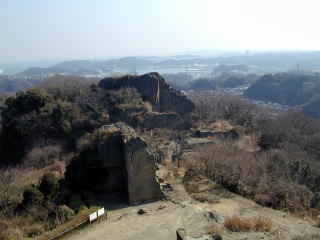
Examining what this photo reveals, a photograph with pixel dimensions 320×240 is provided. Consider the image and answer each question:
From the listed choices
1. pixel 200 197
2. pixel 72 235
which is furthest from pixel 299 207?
pixel 72 235

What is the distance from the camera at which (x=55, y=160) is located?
23812mm

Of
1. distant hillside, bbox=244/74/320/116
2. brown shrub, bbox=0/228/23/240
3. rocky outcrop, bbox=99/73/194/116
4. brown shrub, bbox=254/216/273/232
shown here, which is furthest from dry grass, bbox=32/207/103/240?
distant hillside, bbox=244/74/320/116

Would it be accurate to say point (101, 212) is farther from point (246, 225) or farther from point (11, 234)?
point (246, 225)

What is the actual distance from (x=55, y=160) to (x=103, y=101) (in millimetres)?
13170

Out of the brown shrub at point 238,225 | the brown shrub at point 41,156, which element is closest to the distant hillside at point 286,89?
the brown shrub at point 41,156

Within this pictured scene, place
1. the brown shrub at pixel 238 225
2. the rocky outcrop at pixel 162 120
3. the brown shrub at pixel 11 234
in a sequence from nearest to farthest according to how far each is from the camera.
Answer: the brown shrub at pixel 11 234
the brown shrub at pixel 238 225
the rocky outcrop at pixel 162 120

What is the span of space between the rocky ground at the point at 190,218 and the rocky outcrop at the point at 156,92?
21.1 meters

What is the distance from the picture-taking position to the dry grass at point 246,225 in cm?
1281

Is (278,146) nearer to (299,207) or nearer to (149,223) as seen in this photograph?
(299,207)

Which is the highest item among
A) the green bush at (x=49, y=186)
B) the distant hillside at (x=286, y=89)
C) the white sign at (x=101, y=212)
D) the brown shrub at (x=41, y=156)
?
the green bush at (x=49, y=186)

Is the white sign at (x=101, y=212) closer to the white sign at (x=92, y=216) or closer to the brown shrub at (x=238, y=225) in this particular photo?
the white sign at (x=92, y=216)

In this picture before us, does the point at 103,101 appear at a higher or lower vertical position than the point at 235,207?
higher

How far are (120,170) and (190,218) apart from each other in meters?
4.71

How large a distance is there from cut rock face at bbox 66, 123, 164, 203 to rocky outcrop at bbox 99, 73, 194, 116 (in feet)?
70.2
